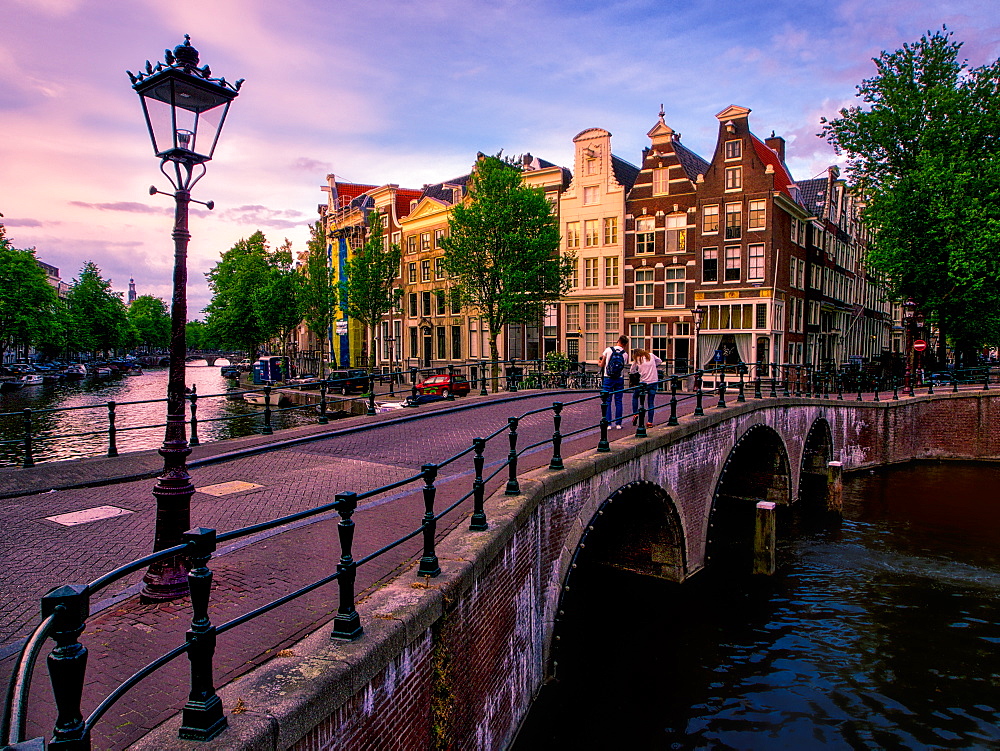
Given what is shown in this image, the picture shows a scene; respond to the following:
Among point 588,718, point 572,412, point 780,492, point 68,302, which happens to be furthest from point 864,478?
point 68,302

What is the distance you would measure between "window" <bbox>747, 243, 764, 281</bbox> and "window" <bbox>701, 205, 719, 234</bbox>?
2.20 m

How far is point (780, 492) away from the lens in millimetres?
18875

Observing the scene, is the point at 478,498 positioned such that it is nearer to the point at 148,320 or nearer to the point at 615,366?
the point at 615,366

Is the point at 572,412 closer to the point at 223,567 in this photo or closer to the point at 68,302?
the point at 223,567

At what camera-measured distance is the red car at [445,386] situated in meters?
27.5

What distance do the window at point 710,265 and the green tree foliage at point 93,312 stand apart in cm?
6660

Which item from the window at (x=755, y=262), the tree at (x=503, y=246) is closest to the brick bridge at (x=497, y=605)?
the tree at (x=503, y=246)

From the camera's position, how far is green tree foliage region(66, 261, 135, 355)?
232 ft

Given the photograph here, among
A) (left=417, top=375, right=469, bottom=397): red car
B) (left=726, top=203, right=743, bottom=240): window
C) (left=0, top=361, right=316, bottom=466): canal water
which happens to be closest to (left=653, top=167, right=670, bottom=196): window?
(left=726, top=203, right=743, bottom=240): window

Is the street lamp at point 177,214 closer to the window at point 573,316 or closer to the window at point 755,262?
the window at point 755,262

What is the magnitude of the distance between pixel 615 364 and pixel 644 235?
78.6 ft

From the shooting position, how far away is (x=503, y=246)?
2828 centimetres

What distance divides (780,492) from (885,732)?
1103cm

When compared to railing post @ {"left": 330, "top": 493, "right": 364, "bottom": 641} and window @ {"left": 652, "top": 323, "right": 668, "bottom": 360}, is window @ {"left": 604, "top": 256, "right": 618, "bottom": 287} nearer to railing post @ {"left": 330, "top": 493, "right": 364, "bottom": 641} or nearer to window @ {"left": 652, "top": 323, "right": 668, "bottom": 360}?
window @ {"left": 652, "top": 323, "right": 668, "bottom": 360}
